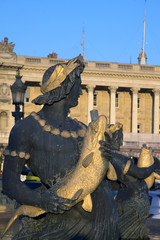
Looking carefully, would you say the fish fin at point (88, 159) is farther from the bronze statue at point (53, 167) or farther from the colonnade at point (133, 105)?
the colonnade at point (133, 105)

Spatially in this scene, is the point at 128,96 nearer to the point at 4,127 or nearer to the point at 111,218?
the point at 4,127

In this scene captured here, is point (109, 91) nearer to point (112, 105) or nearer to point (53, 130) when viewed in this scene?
point (112, 105)

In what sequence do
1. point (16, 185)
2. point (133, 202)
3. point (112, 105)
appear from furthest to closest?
1. point (112, 105)
2. point (133, 202)
3. point (16, 185)

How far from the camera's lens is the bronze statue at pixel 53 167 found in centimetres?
345

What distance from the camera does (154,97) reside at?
64.7 m

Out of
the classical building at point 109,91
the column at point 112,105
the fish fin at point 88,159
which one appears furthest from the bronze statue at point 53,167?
the column at point 112,105

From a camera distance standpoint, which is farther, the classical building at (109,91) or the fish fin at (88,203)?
the classical building at (109,91)

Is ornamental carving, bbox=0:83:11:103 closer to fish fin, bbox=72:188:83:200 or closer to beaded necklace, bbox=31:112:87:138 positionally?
beaded necklace, bbox=31:112:87:138

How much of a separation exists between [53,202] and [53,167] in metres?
0.32

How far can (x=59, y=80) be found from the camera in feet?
12.0

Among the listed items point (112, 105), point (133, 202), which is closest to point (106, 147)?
point (133, 202)

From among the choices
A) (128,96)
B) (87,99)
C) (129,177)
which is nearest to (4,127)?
(87,99)

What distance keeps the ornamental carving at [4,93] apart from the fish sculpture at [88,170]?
5338cm

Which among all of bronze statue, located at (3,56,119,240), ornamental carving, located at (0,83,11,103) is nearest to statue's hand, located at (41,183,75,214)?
bronze statue, located at (3,56,119,240)
